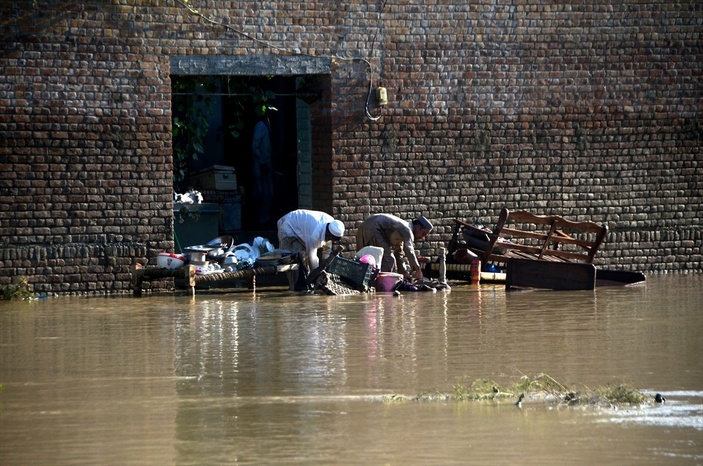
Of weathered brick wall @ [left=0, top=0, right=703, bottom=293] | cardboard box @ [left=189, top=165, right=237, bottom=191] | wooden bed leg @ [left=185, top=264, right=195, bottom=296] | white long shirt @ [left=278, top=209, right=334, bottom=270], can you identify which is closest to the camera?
wooden bed leg @ [left=185, top=264, right=195, bottom=296]

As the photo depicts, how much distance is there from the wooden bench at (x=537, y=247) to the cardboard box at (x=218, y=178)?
4142mm

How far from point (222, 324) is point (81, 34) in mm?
5359

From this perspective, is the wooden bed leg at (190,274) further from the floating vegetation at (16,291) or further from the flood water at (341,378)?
the floating vegetation at (16,291)

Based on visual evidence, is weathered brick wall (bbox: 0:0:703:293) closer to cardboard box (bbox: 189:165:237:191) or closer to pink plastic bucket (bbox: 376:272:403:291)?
Result: pink plastic bucket (bbox: 376:272:403:291)

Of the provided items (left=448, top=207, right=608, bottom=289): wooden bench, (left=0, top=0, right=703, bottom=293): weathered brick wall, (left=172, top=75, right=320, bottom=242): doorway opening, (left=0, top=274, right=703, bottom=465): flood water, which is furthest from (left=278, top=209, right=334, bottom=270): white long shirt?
(left=448, top=207, right=608, bottom=289): wooden bench

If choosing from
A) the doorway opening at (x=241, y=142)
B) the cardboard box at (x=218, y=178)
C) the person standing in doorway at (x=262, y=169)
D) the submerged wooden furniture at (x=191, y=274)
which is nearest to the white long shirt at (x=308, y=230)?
the submerged wooden furniture at (x=191, y=274)

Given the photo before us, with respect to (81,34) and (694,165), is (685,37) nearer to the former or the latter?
(694,165)

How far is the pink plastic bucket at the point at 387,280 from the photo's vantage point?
16312 mm

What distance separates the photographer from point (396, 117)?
17.8 metres

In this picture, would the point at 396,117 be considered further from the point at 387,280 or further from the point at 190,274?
the point at 190,274

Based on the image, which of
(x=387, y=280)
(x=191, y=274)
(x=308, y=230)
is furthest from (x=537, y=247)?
(x=191, y=274)

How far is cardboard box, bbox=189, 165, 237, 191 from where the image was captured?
19906mm

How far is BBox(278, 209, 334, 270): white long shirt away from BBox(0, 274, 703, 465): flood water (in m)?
1.33

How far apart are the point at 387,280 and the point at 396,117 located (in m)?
2.73
